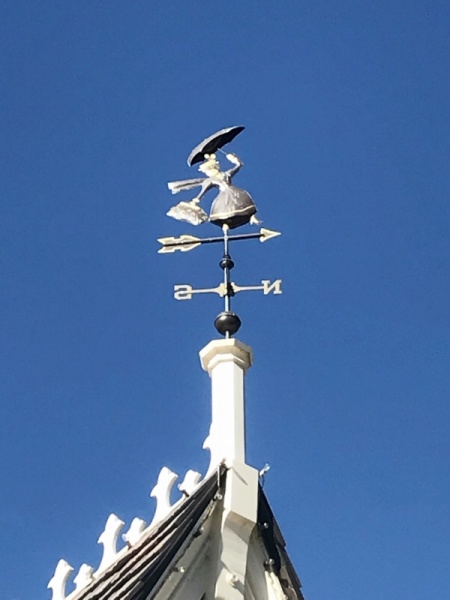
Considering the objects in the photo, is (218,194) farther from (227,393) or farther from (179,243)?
(227,393)

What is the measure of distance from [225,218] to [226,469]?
3377 millimetres

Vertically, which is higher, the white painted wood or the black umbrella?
the black umbrella

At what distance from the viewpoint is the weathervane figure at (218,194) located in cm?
1544

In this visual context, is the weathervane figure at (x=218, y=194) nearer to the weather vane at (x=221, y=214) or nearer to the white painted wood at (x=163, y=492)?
the weather vane at (x=221, y=214)

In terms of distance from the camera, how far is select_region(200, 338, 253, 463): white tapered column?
13.4 meters

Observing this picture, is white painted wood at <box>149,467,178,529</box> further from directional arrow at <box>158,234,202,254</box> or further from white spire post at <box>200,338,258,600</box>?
directional arrow at <box>158,234,202,254</box>

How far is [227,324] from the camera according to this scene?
14445mm

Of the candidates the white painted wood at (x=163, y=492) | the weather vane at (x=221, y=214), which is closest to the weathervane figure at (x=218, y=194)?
the weather vane at (x=221, y=214)

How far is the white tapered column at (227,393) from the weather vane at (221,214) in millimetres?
364

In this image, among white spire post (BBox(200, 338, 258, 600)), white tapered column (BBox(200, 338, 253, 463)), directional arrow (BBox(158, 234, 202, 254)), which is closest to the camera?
white spire post (BBox(200, 338, 258, 600))

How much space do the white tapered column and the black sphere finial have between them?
315 mm

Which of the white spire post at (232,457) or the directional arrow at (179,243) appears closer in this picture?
the white spire post at (232,457)

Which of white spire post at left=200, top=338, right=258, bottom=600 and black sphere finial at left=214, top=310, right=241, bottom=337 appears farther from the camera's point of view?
black sphere finial at left=214, top=310, right=241, bottom=337

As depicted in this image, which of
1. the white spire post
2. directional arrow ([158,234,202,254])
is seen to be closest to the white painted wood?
the white spire post
